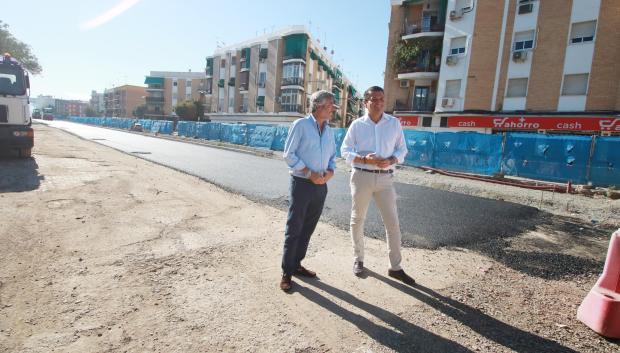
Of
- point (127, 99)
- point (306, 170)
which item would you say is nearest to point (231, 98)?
point (306, 170)

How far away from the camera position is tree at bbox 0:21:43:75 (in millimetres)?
33719

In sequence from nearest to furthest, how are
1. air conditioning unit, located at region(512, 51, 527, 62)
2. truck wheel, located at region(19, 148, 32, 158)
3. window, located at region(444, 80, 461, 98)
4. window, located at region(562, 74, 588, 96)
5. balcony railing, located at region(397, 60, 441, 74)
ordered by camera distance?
truck wheel, located at region(19, 148, 32, 158)
window, located at region(562, 74, 588, 96)
air conditioning unit, located at region(512, 51, 527, 62)
window, located at region(444, 80, 461, 98)
balcony railing, located at region(397, 60, 441, 74)

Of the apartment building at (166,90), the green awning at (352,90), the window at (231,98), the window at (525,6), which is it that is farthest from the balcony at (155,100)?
the window at (525,6)

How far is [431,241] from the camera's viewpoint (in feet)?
16.5

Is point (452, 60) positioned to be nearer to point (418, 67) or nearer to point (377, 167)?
point (418, 67)

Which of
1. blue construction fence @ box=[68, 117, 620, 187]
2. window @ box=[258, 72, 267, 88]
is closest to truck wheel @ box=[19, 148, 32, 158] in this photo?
blue construction fence @ box=[68, 117, 620, 187]

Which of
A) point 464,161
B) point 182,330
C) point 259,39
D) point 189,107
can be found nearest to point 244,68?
point 259,39

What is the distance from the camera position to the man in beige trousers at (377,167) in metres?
3.46

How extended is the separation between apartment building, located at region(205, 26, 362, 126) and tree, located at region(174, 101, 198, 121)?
19.3 ft

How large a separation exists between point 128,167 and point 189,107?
5370 cm

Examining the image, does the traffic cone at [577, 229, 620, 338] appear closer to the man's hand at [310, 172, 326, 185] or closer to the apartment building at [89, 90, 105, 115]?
the man's hand at [310, 172, 326, 185]

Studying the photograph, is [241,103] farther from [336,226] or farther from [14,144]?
[336,226]

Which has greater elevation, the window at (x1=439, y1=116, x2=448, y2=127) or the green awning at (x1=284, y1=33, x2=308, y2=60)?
the green awning at (x1=284, y1=33, x2=308, y2=60)

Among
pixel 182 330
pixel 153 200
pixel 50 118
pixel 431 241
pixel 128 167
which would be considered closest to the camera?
pixel 182 330
